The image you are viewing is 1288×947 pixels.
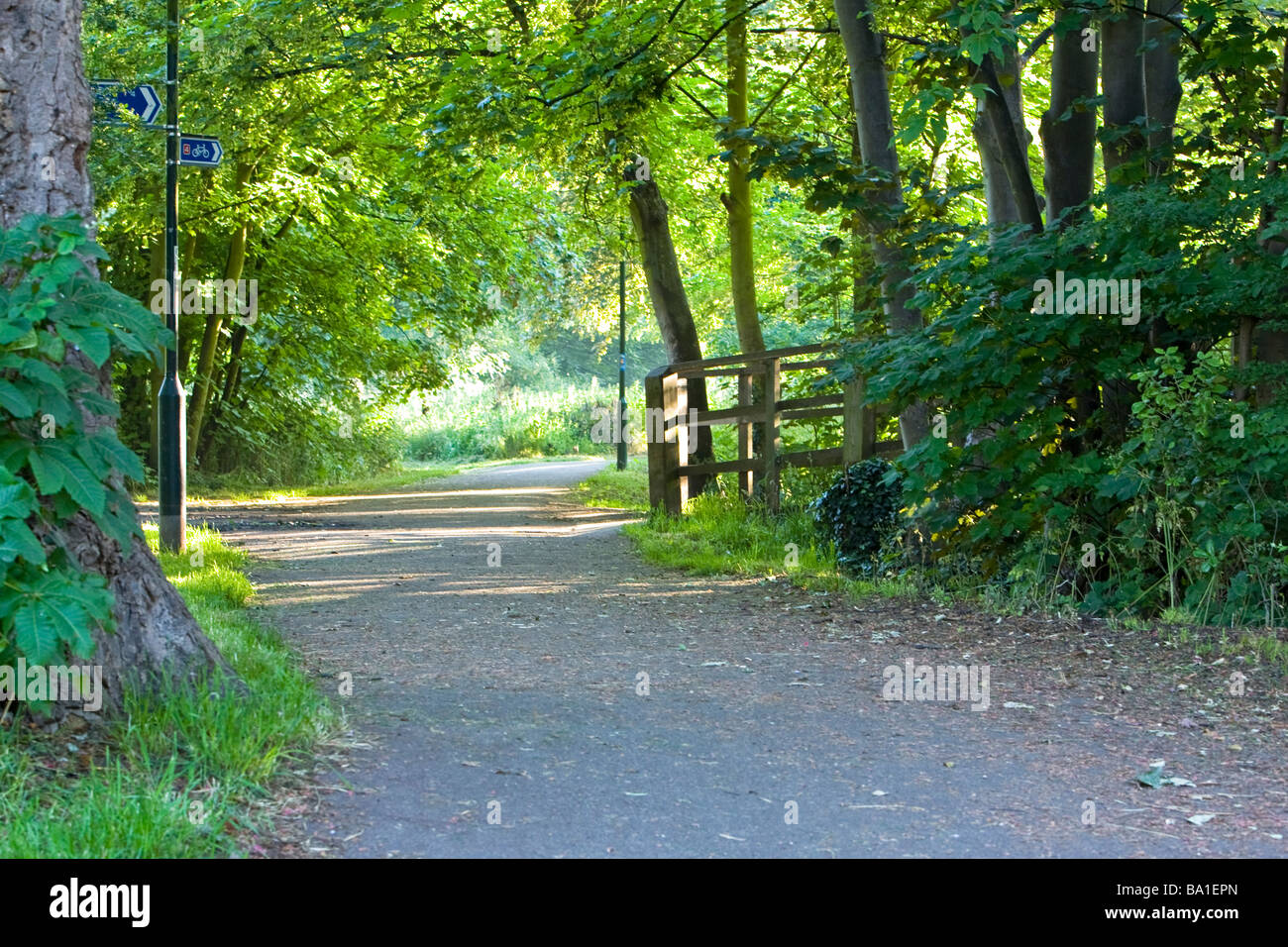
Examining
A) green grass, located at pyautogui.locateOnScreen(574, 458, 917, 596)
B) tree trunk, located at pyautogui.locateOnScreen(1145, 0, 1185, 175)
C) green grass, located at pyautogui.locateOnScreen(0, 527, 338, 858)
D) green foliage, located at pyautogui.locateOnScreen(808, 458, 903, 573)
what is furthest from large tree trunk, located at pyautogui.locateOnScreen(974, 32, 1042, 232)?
green grass, located at pyautogui.locateOnScreen(0, 527, 338, 858)

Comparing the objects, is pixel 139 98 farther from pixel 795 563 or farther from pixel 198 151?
pixel 795 563

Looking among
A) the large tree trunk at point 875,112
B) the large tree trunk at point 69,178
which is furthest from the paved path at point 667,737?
the large tree trunk at point 875,112

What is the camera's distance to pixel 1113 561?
26.1 ft

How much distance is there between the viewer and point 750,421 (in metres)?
13.8

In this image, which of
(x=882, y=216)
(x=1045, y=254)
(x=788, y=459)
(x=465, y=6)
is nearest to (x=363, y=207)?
(x=465, y=6)

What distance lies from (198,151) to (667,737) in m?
7.63

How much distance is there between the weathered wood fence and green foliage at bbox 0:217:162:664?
851 cm

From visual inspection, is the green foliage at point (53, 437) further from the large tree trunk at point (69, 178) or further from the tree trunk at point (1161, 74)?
the tree trunk at point (1161, 74)

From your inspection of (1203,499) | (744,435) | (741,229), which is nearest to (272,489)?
(741,229)

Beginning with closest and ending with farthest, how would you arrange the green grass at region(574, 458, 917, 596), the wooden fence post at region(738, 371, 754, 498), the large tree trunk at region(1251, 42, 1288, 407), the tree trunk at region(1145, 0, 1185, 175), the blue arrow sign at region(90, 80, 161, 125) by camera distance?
the large tree trunk at region(1251, 42, 1288, 407) → the tree trunk at region(1145, 0, 1185, 175) → the green grass at region(574, 458, 917, 596) → the blue arrow sign at region(90, 80, 161, 125) → the wooden fence post at region(738, 371, 754, 498)

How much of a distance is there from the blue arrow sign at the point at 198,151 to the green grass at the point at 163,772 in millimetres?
6271

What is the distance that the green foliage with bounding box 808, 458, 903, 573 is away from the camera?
10.4 meters

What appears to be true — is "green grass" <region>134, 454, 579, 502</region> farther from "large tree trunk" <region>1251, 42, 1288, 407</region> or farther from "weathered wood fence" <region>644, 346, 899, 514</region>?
"large tree trunk" <region>1251, 42, 1288, 407</region>

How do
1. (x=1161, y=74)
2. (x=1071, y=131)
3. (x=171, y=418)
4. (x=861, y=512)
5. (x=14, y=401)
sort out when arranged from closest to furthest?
(x=14, y=401)
(x=1161, y=74)
(x=1071, y=131)
(x=171, y=418)
(x=861, y=512)
